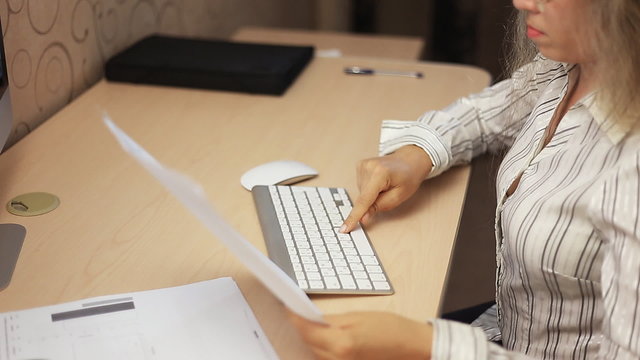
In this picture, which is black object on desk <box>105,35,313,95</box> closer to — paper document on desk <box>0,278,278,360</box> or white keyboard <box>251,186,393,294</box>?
white keyboard <box>251,186,393,294</box>

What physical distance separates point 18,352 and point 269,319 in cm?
24

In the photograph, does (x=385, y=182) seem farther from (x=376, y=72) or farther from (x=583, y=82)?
(x=376, y=72)

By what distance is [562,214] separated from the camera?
0.75m

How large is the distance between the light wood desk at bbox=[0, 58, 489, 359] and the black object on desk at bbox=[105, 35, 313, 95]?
2 cm

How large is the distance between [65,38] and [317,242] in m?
0.71

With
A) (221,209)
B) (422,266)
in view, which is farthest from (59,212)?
(422,266)

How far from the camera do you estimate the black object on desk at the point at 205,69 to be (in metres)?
1.42

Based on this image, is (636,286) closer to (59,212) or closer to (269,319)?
(269,319)

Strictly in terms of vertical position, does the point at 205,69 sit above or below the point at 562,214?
below

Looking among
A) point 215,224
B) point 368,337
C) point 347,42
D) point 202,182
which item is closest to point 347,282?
point 368,337

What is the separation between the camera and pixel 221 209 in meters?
0.99

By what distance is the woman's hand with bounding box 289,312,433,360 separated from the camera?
2.24ft

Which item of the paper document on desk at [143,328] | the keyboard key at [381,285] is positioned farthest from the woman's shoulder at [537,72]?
the paper document on desk at [143,328]

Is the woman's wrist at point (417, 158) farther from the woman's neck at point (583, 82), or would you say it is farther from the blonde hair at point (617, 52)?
the blonde hair at point (617, 52)
